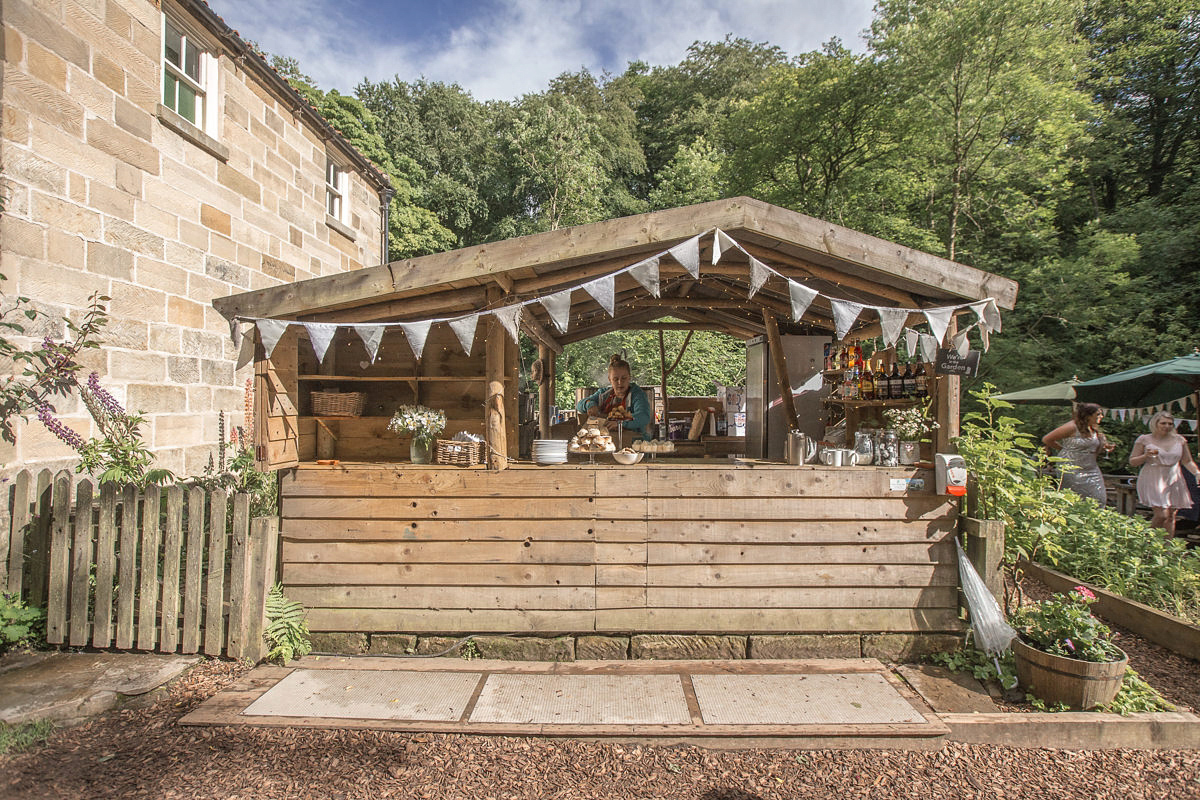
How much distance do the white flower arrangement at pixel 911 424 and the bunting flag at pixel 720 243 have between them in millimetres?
1839

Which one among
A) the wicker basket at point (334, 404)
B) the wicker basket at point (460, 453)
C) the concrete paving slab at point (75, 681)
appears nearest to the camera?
the concrete paving slab at point (75, 681)

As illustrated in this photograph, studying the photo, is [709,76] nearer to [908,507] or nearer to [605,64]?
[605,64]

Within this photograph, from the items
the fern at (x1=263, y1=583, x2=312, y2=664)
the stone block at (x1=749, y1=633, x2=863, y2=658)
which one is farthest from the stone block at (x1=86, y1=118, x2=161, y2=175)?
the stone block at (x1=749, y1=633, x2=863, y2=658)

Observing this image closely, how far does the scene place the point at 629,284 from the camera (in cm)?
536

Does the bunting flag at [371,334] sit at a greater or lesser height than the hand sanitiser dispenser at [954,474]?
greater

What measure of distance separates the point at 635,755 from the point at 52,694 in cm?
331

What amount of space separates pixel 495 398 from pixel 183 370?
12.5 ft

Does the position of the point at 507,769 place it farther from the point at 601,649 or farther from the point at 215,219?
the point at 215,219

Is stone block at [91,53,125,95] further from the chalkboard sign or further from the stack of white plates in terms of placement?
the chalkboard sign

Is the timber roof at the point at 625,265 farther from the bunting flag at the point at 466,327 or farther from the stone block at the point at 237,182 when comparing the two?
the stone block at the point at 237,182

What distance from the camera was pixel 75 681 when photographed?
12.0 feet

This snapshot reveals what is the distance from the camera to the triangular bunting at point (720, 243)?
424cm

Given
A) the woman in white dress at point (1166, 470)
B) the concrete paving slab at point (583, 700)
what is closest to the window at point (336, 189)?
the concrete paving slab at point (583, 700)

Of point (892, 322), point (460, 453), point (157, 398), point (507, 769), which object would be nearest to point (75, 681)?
point (460, 453)
